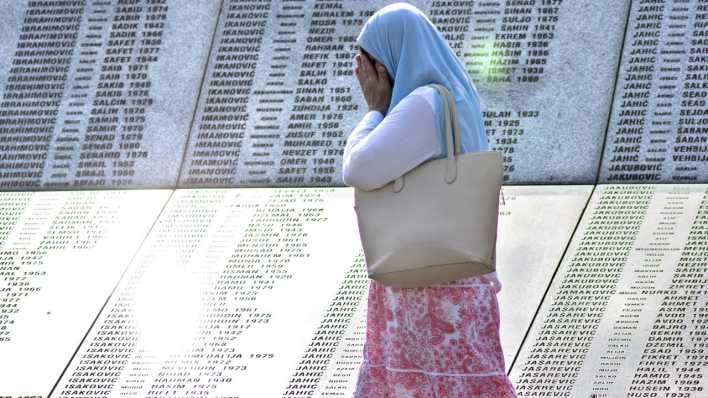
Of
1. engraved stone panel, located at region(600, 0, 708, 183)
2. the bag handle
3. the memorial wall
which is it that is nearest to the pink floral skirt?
the bag handle

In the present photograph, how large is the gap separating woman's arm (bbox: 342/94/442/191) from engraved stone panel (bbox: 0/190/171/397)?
265 cm

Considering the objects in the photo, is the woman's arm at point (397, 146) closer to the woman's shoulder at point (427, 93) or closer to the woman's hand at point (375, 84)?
the woman's shoulder at point (427, 93)

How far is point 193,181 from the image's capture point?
7527 mm

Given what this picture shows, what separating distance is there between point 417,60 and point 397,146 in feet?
1.04

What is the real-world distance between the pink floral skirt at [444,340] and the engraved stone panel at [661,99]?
3.00 metres

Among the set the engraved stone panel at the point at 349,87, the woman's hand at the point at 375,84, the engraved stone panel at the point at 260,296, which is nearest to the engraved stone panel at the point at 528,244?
the engraved stone panel at the point at 260,296

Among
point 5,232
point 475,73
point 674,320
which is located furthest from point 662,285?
point 5,232

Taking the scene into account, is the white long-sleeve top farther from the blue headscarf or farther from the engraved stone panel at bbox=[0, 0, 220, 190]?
the engraved stone panel at bbox=[0, 0, 220, 190]

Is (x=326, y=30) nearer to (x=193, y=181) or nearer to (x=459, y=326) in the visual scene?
(x=193, y=181)

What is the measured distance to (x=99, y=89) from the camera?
7973 mm

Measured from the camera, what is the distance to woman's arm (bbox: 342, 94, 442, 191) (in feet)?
12.7

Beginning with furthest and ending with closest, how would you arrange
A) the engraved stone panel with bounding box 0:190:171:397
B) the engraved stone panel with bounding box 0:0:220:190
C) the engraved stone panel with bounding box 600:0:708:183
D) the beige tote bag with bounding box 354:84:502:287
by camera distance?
the engraved stone panel with bounding box 0:0:220:190 < the engraved stone panel with bounding box 600:0:708:183 < the engraved stone panel with bounding box 0:190:171:397 < the beige tote bag with bounding box 354:84:502:287

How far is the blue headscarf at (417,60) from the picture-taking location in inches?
159

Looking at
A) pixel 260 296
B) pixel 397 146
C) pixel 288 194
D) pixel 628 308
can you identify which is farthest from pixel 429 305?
pixel 288 194
